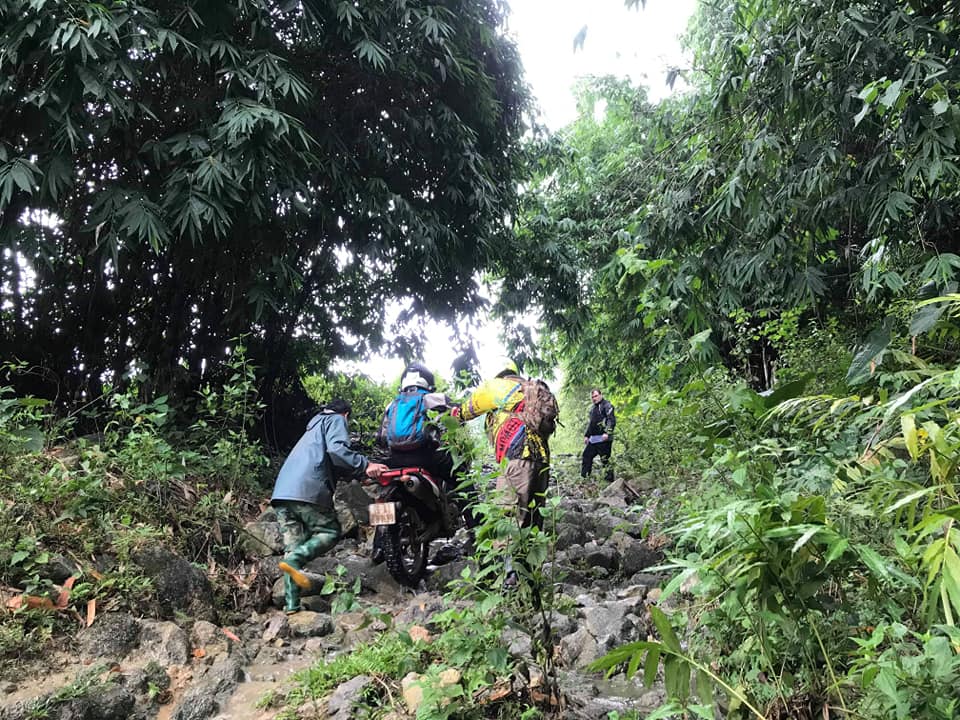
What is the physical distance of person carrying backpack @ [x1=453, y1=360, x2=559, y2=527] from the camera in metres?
4.45

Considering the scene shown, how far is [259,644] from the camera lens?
154 inches

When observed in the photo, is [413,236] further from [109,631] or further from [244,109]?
[109,631]

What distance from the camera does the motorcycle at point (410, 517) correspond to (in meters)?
5.01

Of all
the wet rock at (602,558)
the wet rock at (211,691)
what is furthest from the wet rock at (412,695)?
the wet rock at (602,558)

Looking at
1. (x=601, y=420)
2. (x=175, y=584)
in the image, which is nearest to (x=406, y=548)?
(x=175, y=584)

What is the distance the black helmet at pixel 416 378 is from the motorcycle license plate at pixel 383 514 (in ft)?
3.24

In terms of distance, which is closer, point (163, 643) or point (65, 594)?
point (163, 643)

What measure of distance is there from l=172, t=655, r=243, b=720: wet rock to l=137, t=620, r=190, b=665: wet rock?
0.22m

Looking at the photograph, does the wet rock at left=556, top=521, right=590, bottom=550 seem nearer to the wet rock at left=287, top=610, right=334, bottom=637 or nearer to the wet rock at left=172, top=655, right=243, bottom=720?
the wet rock at left=287, top=610, right=334, bottom=637

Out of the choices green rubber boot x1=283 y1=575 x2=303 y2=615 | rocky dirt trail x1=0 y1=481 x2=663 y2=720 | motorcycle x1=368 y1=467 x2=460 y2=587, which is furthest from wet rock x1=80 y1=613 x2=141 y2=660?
motorcycle x1=368 y1=467 x2=460 y2=587

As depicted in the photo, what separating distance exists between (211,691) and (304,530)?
1775 mm

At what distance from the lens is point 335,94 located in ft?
24.7

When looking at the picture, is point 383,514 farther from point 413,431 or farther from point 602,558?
point 602,558

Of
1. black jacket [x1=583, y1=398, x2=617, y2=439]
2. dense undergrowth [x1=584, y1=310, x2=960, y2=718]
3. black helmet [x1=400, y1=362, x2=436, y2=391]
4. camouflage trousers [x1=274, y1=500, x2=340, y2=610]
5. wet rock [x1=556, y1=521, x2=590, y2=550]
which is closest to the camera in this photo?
dense undergrowth [x1=584, y1=310, x2=960, y2=718]
